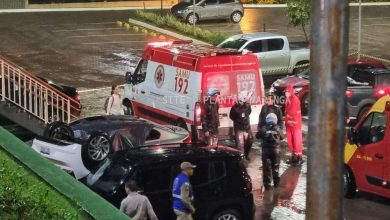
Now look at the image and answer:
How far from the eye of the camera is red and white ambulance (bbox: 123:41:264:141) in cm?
1770

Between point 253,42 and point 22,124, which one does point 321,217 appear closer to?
point 22,124

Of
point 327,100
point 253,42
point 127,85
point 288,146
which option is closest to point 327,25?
point 327,100

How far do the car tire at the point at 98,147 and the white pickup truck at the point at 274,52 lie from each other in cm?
1231

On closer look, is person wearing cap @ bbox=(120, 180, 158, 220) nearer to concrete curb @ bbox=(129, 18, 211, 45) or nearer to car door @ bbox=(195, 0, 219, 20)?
concrete curb @ bbox=(129, 18, 211, 45)

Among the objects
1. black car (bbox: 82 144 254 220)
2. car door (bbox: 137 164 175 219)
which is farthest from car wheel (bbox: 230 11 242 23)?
car door (bbox: 137 164 175 219)

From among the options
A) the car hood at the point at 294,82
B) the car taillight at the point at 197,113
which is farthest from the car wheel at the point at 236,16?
the car taillight at the point at 197,113

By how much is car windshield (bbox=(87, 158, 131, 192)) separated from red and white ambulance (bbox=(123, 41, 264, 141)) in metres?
5.45

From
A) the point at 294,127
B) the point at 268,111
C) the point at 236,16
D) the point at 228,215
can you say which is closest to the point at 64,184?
the point at 228,215

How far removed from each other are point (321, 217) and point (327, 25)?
4.54 ft

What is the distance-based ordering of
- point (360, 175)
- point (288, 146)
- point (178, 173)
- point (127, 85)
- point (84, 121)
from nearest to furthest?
1. point (178, 173)
2. point (360, 175)
3. point (84, 121)
4. point (288, 146)
5. point (127, 85)

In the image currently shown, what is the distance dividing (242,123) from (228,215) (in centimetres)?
530

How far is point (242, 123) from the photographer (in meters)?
16.9

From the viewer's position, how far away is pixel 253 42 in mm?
27203

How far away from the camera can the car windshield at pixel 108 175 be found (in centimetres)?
1150
